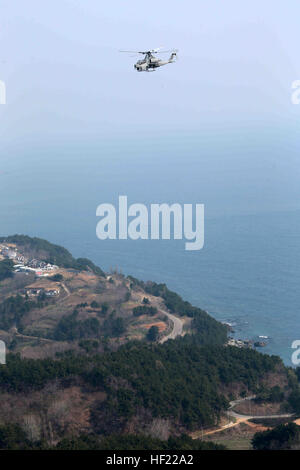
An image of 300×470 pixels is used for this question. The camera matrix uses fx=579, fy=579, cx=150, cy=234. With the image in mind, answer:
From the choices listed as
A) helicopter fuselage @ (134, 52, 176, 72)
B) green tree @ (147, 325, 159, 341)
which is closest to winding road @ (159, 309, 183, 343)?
green tree @ (147, 325, 159, 341)

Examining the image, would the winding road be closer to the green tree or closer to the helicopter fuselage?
the green tree

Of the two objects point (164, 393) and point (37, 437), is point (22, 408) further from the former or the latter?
point (164, 393)

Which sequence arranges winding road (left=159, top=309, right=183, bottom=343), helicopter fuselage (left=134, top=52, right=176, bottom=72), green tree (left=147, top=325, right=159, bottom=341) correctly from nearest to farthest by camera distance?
helicopter fuselage (left=134, top=52, right=176, bottom=72), green tree (left=147, top=325, right=159, bottom=341), winding road (left=159, top=309, right=183, bottom=343)

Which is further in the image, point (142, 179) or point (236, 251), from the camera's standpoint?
point (142, 179)

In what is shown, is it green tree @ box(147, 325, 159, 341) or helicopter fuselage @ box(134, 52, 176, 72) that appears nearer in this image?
helicopter fuselage @ box(134, 52, 176, 72)

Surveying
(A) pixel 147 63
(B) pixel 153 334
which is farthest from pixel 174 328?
(A) pixel 147 63

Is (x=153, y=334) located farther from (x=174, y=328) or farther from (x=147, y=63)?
(x=147, y=63)

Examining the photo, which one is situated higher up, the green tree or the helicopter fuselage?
the helicopter fuselage

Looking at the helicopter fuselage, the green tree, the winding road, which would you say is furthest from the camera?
the winding road

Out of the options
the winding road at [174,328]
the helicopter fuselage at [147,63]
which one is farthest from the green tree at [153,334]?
the helicopter fuselage at [147,63]

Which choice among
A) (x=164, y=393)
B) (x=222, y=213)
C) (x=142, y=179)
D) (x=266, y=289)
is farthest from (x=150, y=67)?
(x=142, y=179)
